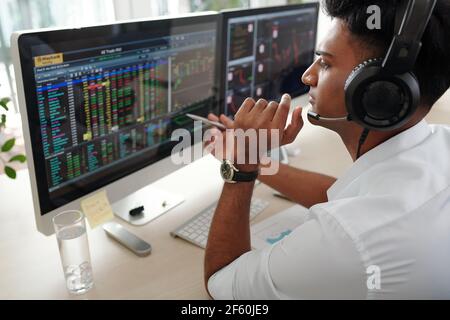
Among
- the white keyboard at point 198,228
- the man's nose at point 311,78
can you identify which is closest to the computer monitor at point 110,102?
the white keyboard at point 198,228

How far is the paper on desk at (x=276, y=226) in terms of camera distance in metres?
1.01

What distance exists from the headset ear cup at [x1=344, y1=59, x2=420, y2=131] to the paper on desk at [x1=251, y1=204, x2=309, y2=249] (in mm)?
376

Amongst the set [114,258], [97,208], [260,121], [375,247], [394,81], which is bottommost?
[114,258]

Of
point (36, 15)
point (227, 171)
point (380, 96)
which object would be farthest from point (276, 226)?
point (36, 15)

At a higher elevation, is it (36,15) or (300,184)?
(36,15)

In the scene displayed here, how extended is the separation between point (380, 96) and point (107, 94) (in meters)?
0.57

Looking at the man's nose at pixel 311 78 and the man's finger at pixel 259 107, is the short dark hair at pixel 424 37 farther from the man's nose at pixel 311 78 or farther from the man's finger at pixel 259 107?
the man's finger at pixel 259 107

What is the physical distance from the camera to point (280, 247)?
0.70 metres

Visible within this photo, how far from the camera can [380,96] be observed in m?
0.68

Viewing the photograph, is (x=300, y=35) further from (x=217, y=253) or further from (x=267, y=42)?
A: (x=217, y=253)

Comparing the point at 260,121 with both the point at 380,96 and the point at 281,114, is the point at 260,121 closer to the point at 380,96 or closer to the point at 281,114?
→ the point at 281,114

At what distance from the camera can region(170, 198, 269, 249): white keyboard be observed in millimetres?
1007

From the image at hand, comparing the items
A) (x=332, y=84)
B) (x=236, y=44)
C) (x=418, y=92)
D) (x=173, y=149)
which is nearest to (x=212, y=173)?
(x=173, y=149)

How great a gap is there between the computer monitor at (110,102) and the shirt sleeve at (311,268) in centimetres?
44
